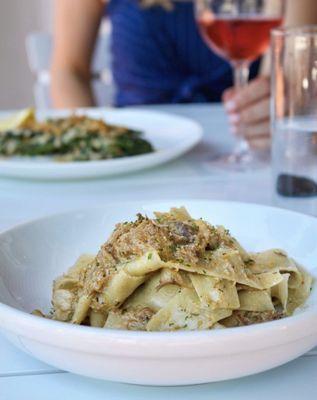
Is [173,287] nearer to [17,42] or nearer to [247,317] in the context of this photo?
[247,317]

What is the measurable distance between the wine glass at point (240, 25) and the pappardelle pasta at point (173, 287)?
677 millimetres

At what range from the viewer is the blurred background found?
14.0 ft

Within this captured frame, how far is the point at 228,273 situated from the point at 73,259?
0.79 feet

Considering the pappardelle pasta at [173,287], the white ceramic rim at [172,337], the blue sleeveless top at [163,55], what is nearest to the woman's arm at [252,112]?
the pappardelle pasta at [173,287]

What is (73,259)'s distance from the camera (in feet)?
2.57

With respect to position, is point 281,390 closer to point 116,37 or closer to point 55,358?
point 55,358

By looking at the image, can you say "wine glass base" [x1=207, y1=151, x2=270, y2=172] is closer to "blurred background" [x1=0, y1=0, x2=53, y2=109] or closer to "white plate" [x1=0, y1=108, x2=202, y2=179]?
"white plate" [x1=0, y1=108, x2=202, y2=179]

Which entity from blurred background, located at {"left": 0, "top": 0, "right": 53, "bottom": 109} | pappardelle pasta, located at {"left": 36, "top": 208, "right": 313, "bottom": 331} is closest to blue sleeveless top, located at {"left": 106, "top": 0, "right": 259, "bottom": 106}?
blurred background, located at {"left": 0, "top": 0, "right": 53, "bottom": 109}

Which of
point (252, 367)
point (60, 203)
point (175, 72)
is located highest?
point (252, 367)

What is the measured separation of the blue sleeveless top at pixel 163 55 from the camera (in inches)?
101

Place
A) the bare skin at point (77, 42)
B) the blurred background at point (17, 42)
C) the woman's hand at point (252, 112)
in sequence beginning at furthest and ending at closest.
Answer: the blurred background at point (17, 42) → the bare skin at point (77, 42) → the woman's hand at point (252, 112)

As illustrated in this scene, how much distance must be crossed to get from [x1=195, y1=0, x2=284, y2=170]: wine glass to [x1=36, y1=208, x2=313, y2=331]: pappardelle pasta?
68 centimetres

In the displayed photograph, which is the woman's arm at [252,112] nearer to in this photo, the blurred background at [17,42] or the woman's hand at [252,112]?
the woman's hand at [252,112]

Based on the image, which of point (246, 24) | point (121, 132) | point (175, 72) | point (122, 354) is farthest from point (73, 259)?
point (175, 72)
